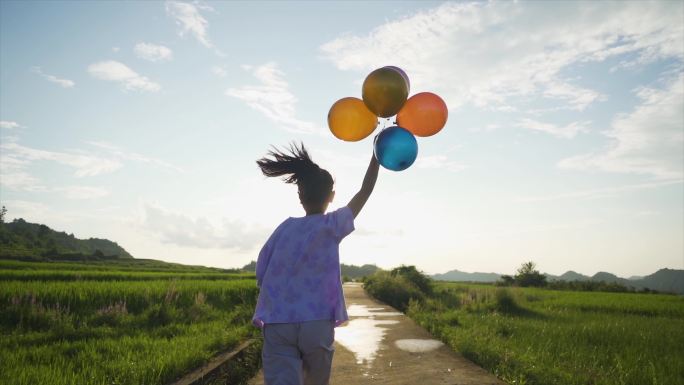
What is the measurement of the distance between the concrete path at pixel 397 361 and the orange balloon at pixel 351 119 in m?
2.92

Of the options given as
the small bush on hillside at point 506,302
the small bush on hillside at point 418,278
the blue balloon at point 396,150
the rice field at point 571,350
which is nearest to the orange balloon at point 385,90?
the blue balloon at point 396,150

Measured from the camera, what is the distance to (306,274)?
230 centimetres

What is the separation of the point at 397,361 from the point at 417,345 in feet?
4.27

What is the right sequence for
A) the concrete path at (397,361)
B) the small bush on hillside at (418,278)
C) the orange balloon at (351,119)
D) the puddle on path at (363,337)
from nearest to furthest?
the orange balloon at (351,119) < the concrete path at (397,361) < the puddle on path at (363,337) < the small bush on hillside at (418,278)

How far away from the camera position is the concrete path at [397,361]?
4820mm

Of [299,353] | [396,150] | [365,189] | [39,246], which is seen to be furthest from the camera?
[39,246]

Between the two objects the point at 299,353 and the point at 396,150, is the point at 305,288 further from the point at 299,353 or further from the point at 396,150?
the point at 396,150

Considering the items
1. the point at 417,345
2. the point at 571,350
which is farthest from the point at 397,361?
the point at 571,350

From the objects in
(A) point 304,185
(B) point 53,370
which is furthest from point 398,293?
(A) point 304,185

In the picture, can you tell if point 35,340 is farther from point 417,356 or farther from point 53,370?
point 417,356

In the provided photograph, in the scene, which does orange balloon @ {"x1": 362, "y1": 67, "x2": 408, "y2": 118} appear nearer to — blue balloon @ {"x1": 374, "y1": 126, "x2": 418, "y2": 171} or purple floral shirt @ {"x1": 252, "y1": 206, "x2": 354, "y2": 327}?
blue balloon @ {"x1": 374, "y1": 126, "x2": 418, "y2": 171}

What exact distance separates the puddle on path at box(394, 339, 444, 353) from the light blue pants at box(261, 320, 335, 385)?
463 centimetres

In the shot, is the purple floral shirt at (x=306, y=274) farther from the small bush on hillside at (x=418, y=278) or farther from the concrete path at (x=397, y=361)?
the small bush on hillside at (x=418, y=278)

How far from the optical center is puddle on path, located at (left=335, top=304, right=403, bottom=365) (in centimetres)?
626
